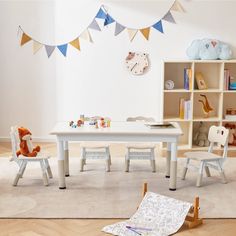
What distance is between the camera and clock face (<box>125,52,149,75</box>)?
5945 millimetres

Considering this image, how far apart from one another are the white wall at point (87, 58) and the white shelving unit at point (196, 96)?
171 mm

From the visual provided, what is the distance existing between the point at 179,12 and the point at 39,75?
213cm

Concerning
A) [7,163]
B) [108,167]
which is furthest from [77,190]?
[7,163]

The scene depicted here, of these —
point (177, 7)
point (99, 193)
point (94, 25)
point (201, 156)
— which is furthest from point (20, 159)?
point (177, 7)

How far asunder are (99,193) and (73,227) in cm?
78

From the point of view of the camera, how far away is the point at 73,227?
3.32m

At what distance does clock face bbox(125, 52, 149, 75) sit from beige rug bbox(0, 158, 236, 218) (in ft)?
5.03

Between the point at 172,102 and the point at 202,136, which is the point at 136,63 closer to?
the point at 172,102

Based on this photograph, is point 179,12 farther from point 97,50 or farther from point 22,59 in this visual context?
point 22,59

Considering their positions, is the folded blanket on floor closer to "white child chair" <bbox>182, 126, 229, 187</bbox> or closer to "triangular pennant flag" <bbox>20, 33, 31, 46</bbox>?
"white child chair" <bbox>182, 126, 229, 187</bbox>

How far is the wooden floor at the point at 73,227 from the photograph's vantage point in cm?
323

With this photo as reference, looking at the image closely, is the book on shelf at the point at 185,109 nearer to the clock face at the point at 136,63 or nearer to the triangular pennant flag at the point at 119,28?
the clock face at the point at 136,63

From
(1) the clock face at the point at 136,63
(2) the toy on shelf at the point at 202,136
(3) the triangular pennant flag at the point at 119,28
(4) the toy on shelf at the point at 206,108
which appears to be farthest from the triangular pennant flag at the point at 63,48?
(2) the toy on shelf at the point at 202,136

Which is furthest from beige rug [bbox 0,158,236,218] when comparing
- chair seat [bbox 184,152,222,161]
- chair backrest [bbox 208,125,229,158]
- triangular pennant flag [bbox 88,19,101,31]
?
triangular pennant flag [bbox 88,19,101,31]
